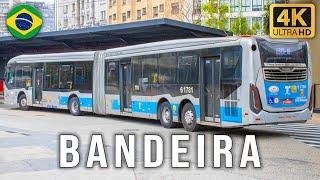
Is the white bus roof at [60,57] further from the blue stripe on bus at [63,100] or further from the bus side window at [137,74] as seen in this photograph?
the bus side window at [137,74]

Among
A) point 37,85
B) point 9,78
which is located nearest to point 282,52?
point 37,85

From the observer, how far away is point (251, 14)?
249 feet

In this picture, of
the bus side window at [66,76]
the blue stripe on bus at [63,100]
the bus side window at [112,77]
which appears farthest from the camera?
the blue stripe on bus at [63,100]

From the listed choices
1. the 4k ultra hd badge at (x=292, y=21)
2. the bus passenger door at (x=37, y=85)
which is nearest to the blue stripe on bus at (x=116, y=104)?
the bus passenger door at (x=37, y=85)

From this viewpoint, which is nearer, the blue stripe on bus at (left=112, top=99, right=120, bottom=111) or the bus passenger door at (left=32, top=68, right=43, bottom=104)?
the blue stripe on bus at (left=112, top=99, right=120, bottom=111)

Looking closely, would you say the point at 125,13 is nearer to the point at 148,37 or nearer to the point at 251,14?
the point at 251,14

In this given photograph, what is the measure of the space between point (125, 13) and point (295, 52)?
81.1m

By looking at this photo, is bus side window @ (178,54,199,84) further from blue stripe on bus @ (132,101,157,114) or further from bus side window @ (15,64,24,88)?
bus side window @ (15,64,24,88)

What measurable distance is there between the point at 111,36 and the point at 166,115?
15.9 meters

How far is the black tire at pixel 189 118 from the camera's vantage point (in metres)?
17.5

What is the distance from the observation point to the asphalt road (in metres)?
9.90

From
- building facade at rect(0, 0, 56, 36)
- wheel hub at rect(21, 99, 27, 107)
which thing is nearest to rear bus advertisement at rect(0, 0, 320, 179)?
wheel hub at rect(21, 99, 27, 107)

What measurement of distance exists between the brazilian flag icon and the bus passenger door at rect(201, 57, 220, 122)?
Result: 19.3ft

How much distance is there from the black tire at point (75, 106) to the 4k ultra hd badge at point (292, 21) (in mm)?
16894
